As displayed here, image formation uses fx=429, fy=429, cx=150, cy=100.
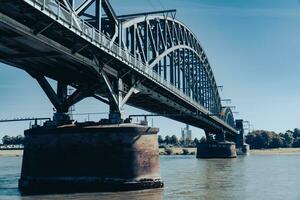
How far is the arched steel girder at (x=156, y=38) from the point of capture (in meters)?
44.5

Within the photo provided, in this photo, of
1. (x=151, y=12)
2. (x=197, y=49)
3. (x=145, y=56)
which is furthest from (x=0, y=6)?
(x=197, y=49)

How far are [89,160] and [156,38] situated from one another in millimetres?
27373

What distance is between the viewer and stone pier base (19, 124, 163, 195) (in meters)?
31.9

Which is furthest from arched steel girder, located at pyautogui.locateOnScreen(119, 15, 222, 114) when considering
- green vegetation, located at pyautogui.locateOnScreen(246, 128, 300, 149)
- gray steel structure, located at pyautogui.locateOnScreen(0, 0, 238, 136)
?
green vegetation, located at pyautogui.locateOnScreen(246, 128, 300, 149)

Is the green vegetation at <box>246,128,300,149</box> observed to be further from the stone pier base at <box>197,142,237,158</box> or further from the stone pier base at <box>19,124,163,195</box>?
the stone pier base at <box>19,124,163,195</box>

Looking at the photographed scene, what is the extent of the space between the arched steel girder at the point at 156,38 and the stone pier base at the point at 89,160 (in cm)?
985

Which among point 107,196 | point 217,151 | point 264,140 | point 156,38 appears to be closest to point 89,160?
point 107,196

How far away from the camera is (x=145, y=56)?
4859 centimetres

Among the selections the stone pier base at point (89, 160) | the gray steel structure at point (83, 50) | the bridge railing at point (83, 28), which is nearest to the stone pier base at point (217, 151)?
the gray steel structure at point (83, 50)

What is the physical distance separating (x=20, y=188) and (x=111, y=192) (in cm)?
824

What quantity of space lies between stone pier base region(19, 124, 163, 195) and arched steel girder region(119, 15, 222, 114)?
388 inches

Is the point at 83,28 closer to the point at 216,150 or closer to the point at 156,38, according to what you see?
the point at 156,38

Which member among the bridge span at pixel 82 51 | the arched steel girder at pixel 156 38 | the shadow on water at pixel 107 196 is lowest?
the shadow on water at pixel 107 196

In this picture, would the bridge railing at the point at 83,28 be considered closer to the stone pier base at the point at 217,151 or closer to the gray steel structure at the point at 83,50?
the gray steel structure at the point at 83,50
